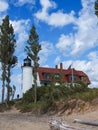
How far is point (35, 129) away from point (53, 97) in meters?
17.8

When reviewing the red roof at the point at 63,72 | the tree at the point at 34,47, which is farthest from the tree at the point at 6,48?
Result: the red roof at the point at 63,72

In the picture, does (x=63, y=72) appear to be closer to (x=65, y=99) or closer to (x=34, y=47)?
(x=34, y=47)

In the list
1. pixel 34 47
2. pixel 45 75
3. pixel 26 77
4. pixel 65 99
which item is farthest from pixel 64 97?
pixel 45 75

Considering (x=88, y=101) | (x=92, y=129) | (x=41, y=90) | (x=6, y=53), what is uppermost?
(x=6, y=53)

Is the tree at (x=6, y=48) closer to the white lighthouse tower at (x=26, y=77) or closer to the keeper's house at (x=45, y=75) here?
the keeper's house at (x=45, y=75)

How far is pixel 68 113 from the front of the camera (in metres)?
34.2

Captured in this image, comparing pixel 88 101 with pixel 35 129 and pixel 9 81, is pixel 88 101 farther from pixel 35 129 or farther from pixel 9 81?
pixel 9 81

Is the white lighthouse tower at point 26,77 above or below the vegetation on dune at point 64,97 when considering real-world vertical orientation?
above

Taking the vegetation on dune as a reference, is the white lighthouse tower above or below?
above

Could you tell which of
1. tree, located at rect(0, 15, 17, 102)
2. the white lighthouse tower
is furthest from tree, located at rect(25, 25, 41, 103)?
the white lighthouse tower

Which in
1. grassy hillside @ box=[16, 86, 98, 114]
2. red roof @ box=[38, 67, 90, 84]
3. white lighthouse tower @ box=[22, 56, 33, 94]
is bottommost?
grassy hillside @ box=[16, 86, 98, 114]

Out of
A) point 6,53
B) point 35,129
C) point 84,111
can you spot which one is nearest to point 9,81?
point 6,53

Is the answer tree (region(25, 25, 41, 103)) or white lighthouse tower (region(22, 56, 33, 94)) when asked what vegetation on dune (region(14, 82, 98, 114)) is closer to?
tree (region(25, 25, 41, 103))

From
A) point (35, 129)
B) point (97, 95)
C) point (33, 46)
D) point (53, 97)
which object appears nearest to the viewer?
point (35, 129)
